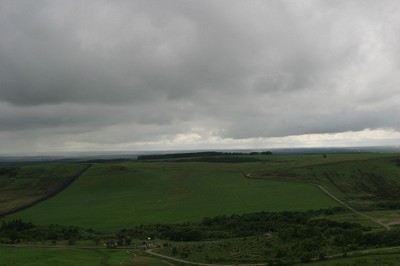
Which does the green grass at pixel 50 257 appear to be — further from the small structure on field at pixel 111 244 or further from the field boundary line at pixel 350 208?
the field boundary line at pixel 350 208

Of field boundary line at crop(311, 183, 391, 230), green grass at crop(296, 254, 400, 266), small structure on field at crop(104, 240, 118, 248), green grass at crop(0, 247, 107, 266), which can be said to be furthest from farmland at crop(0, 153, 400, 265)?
small structure on field at crop(104, 240, 118, 248)

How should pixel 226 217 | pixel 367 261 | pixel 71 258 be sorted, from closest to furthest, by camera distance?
pixel 367 261, pixel 71 258, pixel 226 217

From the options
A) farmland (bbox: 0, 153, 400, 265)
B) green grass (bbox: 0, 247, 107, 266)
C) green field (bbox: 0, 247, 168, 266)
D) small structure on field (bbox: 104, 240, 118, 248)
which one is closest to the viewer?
green grass (bbox: 0, 247, 107, 266)

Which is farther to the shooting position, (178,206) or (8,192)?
(8,192)

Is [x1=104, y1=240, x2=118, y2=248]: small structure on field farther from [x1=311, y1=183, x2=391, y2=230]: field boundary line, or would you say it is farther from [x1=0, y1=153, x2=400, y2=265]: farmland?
[x1=311, y1=183, x2=391, y2=230]: field boundary line

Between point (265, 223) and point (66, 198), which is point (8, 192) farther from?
point (265, 223)

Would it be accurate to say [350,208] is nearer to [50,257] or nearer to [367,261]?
[367,261]

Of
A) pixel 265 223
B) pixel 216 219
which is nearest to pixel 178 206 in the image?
pixel 216 219

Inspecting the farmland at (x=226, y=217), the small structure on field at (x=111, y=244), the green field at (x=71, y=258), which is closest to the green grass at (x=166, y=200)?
the farmland at (x=226, y=217)

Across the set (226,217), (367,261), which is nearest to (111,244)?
(226,217)
